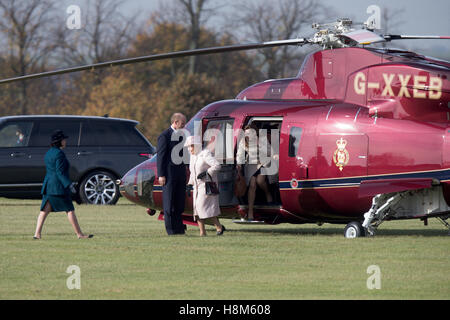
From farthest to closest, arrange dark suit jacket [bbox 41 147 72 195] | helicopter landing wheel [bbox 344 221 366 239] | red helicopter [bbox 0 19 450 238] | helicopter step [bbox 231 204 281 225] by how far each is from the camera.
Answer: helicopter step [bbox 231 204 281 225]
helicopter landing wheel [bbox 344 221 366 239]
dark suit jacket [bbox 41 147 72 195]
red helicopter [bbox 0 19 450 238]

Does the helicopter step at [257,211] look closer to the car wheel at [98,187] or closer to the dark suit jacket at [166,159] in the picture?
the dark suit jacket at [166,159]

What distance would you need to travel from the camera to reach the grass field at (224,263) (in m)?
9.30

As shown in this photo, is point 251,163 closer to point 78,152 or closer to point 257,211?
point 257,211

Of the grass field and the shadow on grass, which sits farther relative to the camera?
the shadow on grass

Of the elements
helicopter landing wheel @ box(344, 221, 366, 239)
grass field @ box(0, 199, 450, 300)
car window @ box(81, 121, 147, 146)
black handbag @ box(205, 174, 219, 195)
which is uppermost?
car window @ box(81, 121, 147, 146)

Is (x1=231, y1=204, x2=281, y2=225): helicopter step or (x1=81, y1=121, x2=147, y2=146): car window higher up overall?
(x1=81, y1=121, x2=147, y2=146): car window

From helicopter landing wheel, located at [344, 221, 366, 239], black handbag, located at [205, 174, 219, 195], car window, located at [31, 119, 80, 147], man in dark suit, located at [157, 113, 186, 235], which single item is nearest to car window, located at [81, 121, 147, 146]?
car window, located at [31, 119, 80, 147]

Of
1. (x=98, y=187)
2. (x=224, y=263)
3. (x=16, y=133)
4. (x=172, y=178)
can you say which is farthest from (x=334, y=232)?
(x=16, y=133)

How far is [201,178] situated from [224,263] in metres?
3.52

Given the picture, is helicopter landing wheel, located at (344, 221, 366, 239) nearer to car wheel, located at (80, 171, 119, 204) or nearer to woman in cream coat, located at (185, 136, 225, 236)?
woman in cream coat, located at (185, 136, 225, 236)

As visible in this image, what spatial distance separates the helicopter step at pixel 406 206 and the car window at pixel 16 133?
11.4 m

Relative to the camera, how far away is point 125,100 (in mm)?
50969

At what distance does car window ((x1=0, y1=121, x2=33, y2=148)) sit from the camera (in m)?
23.1

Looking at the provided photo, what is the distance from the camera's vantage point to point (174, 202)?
15.1 m
